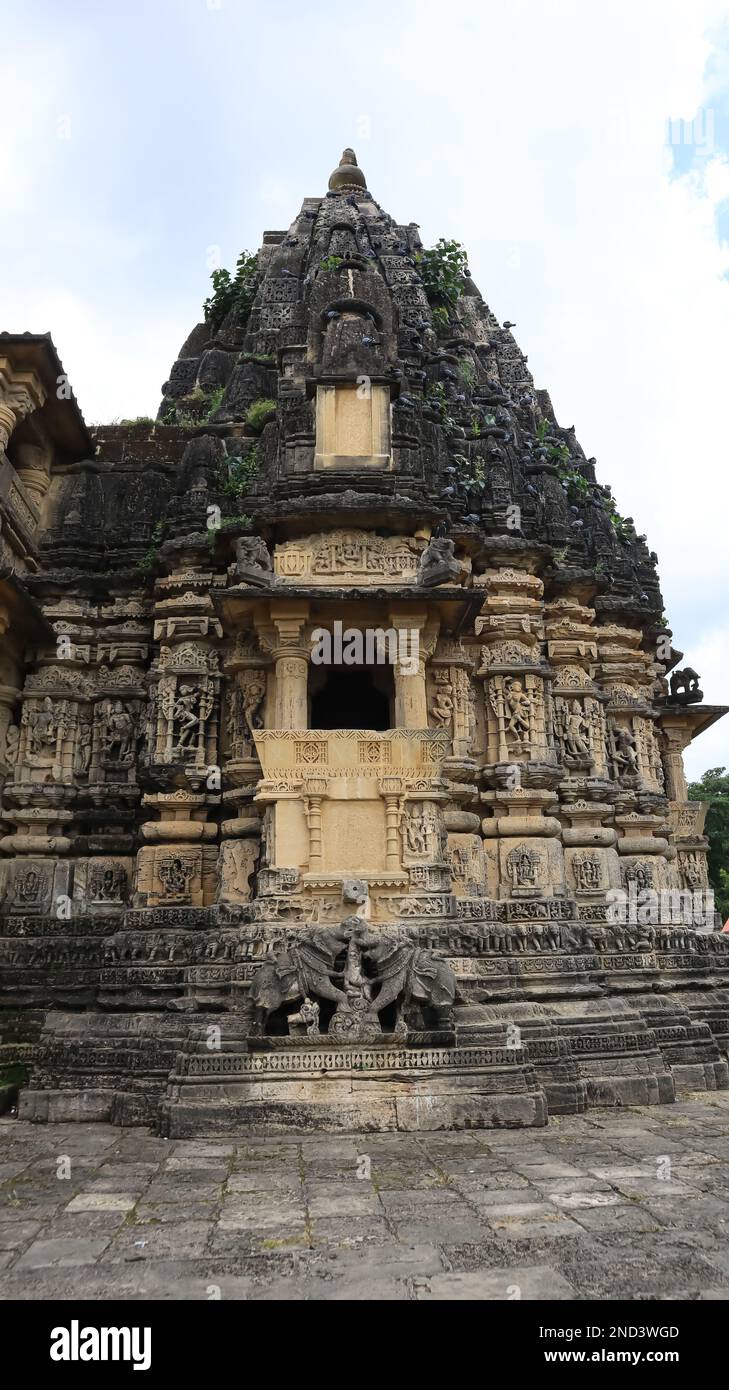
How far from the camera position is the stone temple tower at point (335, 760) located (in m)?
10.4

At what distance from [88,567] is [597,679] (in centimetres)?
975

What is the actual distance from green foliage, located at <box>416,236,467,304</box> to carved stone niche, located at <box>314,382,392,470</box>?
30.4 feet

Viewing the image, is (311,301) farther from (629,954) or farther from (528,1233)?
(528,1233)

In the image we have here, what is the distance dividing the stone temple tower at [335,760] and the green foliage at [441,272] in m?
3.55

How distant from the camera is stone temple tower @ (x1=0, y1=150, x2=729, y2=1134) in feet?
34.1

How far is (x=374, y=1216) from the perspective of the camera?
20.9ft

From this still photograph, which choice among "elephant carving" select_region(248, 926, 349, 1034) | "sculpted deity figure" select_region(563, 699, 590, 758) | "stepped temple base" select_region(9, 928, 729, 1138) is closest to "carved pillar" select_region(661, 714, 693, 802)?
"sculpted deity figure" select_region(563, 699, 590, 758)

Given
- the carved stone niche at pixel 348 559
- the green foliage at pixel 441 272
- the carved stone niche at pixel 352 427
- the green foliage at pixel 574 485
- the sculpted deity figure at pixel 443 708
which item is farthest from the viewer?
the green foliage at pixel 441 272

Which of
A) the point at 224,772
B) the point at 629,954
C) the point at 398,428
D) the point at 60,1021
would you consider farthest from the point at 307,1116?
the point at 398,428

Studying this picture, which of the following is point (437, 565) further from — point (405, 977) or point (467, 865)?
point (405, 977)

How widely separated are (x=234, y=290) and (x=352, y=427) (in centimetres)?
1017

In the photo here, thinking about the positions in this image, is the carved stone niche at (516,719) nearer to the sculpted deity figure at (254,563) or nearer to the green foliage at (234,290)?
the sculpted deity figure at (254,563)

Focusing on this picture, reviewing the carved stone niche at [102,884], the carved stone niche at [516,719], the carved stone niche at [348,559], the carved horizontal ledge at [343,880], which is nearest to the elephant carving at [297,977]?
the carved horizontal ledge at [343,880]

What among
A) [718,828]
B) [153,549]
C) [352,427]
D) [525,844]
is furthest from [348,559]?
[718,828]
